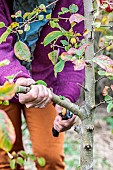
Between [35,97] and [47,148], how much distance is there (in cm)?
72

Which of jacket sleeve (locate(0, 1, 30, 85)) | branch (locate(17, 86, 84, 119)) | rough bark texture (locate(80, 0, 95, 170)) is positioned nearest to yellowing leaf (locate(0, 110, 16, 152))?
branch (locate(17, 86, 84, 119))

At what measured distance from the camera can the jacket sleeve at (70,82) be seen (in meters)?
2.04

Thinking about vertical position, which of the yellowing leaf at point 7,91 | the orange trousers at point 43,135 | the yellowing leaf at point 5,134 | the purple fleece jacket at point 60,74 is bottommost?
the orange trousers at point 43,135

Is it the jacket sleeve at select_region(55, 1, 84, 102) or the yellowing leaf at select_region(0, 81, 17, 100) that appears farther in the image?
the jacket sleeve at select_region(55, 1, 84, 102)

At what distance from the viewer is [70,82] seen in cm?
208

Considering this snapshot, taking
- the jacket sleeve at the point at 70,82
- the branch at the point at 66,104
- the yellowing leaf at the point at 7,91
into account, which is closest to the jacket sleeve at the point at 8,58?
the branch at the point at 66,104

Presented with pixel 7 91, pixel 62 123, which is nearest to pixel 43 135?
pixel 62 123

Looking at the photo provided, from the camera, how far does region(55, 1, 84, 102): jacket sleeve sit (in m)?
2.04

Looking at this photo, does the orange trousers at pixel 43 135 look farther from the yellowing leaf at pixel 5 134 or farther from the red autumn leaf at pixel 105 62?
the yellowing leaf at pixel 5 134

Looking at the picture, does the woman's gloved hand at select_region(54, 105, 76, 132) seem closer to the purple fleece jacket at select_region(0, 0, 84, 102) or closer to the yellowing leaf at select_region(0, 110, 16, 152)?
the purple fleece jacket at select_region(0, 0, 84, 102)

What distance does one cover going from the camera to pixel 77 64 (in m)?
1.27

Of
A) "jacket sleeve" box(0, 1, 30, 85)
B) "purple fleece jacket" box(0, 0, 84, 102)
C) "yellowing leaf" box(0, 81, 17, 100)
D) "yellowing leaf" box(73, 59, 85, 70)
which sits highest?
"yellowing leaf" box(0, 81, 17, 100)

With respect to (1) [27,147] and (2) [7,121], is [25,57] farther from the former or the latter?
(1) [27,147]

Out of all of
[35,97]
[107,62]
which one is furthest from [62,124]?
[107,62]
